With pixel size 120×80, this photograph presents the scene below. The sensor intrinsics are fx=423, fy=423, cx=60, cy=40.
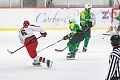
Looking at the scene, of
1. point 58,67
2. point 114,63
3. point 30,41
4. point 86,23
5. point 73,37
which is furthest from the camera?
point 86,23

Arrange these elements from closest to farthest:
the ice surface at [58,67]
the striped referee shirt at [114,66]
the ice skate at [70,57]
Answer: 1. the striped referee shirt at [114,66]
2. the ice surface at [58,67]
3. the ice skate at [70,57]

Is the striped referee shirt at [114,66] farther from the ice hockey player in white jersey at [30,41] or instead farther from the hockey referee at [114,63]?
the ice hockey player in white jersey at [30,41]

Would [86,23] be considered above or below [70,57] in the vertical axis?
above

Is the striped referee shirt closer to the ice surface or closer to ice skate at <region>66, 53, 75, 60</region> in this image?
the ice surface

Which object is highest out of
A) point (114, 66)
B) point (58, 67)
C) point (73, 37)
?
point (114, 66)

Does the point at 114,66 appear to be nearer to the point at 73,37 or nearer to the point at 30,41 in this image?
the point at 30,41

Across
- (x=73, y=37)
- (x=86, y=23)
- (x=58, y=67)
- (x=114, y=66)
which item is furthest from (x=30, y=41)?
(x=114, y=66)

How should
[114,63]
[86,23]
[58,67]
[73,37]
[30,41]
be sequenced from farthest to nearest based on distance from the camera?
[86,23] → [73,37] → [58,67] → [30,41] → [114,63]

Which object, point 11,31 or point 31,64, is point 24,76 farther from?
point 11,31

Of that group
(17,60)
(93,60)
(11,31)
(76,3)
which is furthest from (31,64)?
(76,3)

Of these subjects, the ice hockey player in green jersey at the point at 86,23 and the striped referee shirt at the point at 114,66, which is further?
the ice hockey player in green jersey at the point at 86,23

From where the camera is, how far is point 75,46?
8102mm

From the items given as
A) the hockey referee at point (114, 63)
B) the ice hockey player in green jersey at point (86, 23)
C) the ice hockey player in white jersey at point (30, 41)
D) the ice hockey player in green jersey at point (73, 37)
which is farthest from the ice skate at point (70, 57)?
the hockey referee at point (114, 63)

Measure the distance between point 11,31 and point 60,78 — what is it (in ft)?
33.4
